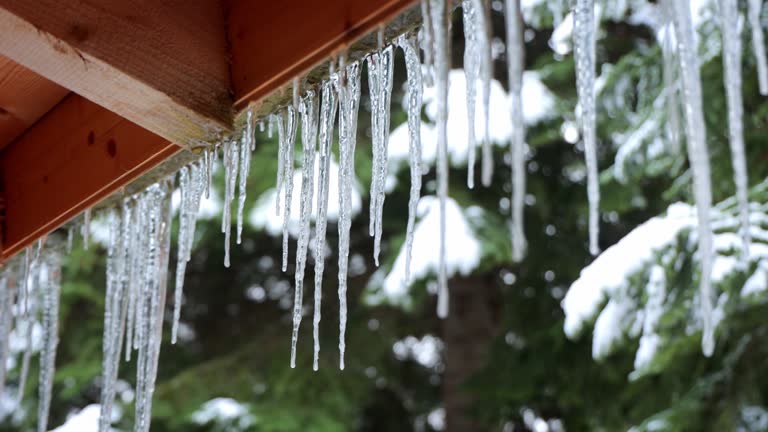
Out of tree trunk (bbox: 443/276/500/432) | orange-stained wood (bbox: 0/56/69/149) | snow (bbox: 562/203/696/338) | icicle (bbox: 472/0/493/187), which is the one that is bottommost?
icicle (bbox: 472/0/493/187)

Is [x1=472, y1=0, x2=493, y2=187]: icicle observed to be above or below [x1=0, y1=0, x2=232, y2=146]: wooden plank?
below

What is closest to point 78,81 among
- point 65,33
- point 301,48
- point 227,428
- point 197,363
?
point 65,33

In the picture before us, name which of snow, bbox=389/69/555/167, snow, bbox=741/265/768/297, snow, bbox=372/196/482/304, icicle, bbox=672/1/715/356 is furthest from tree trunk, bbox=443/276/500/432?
icicle, bbox=672/1/715/356

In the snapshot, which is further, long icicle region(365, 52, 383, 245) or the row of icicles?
long icicle region(365, 52, 383, 245)

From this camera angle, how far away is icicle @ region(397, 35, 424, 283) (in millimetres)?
1261

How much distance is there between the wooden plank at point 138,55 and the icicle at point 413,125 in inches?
10.5

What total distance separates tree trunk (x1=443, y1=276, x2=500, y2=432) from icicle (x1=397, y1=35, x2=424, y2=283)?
204 inches

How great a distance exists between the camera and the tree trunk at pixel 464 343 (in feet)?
21.5

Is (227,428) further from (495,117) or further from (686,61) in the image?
(686,61)

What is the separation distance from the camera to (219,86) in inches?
52.2

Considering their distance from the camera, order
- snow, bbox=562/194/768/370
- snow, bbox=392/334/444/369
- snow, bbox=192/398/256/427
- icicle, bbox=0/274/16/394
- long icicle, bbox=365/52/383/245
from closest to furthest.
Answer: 1. long icicle, bbox=365/52/383/245
2. icicle, bbox=0/274/16/394
3. snow, bbox=562/194/768/370
4. snow, bbox=192/398/256/427
5. snow, bbox=392/334/444/369

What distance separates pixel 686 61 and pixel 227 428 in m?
5.02

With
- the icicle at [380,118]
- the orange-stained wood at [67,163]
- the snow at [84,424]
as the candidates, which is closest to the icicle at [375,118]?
the icicle at [380,118]

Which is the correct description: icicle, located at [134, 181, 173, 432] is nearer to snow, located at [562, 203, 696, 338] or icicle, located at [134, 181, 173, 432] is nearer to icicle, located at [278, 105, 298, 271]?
icicle, located at [278, 105, 298, 271]
